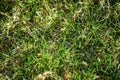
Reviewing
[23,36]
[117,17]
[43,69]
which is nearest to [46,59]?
[43,69]

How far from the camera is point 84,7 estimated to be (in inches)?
135

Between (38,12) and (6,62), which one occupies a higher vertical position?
(38,12)

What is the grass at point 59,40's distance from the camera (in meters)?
3.18

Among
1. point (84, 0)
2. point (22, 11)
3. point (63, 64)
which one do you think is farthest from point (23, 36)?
point (84, 0)

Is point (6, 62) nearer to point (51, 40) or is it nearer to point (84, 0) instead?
point (51, 40)

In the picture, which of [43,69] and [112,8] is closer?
[43,69]

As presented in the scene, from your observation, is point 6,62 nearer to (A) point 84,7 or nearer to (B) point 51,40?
(B) point 51,40

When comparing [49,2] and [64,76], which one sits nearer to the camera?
[64,76]

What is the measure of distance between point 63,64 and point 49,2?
78 centimetres

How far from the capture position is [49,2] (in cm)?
354

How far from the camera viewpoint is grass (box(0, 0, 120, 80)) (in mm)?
3178

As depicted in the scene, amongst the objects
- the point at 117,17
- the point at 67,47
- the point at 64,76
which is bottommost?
the point at 64,76

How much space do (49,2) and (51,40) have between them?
48 centimetres

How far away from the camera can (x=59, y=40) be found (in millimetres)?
3324
